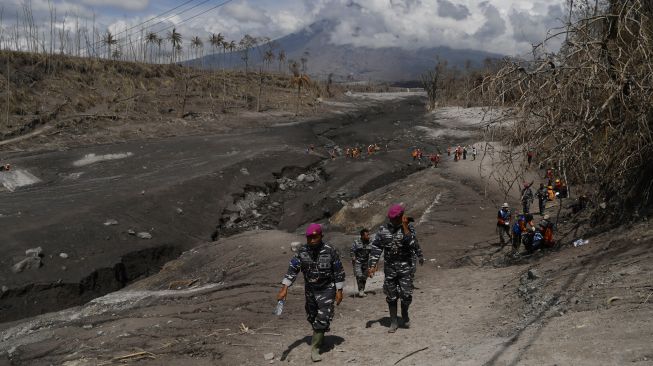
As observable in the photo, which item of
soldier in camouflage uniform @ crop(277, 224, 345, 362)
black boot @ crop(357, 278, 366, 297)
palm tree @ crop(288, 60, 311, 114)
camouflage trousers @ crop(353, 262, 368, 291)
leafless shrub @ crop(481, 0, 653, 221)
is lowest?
black boot @ crop(357, 278, 366, 297)

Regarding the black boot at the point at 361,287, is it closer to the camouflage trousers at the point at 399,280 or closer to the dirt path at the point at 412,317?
the dirt path at the point at 412,317

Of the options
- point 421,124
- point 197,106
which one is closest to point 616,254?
point 421,124

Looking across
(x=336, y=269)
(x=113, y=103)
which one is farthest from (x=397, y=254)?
(x=113, y=103)

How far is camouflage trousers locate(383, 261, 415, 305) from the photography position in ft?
20.7

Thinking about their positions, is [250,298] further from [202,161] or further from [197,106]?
[197,106]

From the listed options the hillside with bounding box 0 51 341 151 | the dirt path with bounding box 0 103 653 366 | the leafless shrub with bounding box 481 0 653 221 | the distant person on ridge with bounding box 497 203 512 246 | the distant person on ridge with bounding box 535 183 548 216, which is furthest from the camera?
the hillside with bounding box 0 51 341 151

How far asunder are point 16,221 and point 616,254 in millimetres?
15262

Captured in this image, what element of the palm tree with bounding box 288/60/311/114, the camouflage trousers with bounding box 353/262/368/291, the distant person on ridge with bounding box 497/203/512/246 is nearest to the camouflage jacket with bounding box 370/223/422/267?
the camouflage trousers with bounding box 353/262/368/291

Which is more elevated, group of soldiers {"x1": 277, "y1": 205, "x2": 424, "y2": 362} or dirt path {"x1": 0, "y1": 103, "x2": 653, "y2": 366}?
group of soldiers {"x1": 277, "y1": 205, "x2": 424, "y2": 362}

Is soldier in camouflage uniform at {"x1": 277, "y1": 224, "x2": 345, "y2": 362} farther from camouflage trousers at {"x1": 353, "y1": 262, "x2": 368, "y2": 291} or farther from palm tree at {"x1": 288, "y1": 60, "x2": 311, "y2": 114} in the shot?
palm tree at {"x1": 288, "y1": 60, "x2": 311, "y2": 114}

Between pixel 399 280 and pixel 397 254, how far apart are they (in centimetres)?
36

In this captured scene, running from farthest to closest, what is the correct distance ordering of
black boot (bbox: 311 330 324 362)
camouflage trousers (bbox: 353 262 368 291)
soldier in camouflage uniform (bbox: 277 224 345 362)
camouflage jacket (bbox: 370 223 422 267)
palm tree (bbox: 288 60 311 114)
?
palm tree (bbox: 288 60 311 114)
camouflage trousers (bbox: 353 262 368 291)
camouflage jacket (bbox: 370 223 422 267)
black boot (bbox: 311 330 324 362)
soldier in camouflage uniform (bbox: 277 224 345 362)

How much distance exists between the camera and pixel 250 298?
9.31 m

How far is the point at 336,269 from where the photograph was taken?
5.76 m
